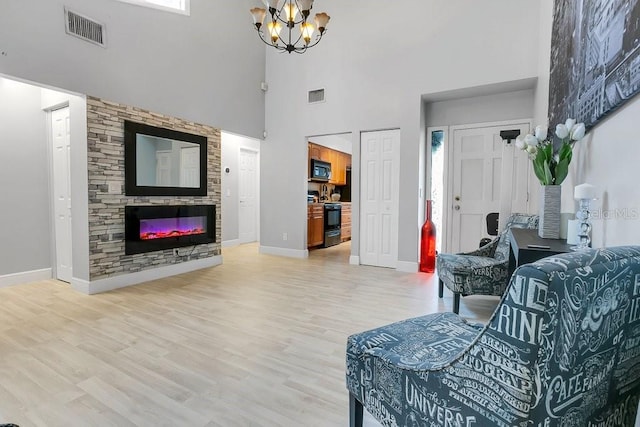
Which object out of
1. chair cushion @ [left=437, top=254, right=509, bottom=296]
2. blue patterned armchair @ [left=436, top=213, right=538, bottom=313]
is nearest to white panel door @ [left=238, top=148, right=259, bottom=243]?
blue patterned armchair @ [left=436, top=213, right=538, bottom=313]

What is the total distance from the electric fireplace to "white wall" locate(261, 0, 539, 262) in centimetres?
142

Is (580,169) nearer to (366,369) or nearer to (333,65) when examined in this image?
(366,369)

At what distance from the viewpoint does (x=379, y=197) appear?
500 cm

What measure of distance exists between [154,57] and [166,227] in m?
2.23

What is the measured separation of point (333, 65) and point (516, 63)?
2.65 m

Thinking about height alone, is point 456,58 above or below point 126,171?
above

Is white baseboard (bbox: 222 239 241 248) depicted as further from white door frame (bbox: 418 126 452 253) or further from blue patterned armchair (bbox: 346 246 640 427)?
blue patterned armchair (bbox: 346 246 640 427)

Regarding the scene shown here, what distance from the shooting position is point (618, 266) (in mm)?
753

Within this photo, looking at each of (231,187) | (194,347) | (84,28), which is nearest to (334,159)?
(231,187)

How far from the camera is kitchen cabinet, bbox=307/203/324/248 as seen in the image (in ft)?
20.1

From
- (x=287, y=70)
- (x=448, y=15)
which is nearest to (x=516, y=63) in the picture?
(x=448, y=15)

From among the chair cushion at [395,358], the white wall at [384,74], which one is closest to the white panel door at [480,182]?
the white wall at [384,74]

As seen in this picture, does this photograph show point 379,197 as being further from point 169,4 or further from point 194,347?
point 169,4

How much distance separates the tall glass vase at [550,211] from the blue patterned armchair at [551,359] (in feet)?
4.57
